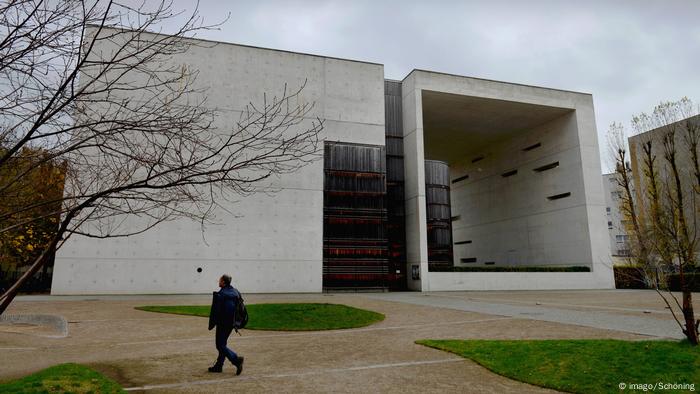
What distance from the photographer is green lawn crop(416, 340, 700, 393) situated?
581cm

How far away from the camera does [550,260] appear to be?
113 feet

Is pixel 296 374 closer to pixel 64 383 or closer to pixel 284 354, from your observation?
pixel 284 354

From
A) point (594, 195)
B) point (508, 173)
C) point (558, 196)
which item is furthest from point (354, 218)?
point (508, 173)

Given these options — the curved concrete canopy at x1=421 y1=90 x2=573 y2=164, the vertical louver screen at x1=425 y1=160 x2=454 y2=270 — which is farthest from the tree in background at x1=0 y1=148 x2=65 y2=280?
the curved concrete canopy at x1=421 y1=90 x2=573 y2=164

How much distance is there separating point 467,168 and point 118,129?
145ft

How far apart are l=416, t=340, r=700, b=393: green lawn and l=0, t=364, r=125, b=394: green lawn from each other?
5.47m

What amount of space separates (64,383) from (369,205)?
2394cm

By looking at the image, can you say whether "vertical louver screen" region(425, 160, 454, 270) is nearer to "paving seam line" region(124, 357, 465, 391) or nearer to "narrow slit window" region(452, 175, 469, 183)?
"narrow slit window" region(452, 175, 469, 183)

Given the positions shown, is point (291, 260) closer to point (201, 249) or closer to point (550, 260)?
point (201, 249)

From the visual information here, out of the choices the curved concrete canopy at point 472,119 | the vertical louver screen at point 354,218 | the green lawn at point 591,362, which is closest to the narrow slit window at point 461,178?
the curved concrete canopy at point 472,119

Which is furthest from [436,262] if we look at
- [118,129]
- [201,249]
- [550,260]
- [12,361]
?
[118,129]

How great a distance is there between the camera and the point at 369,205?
28922 millimetres

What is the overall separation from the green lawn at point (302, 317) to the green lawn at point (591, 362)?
4.76 m

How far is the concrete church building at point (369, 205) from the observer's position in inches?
1000
